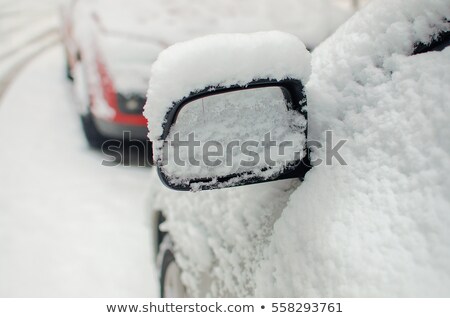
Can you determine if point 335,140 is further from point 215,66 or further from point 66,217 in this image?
point 66,217

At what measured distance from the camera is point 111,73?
3.71 metres

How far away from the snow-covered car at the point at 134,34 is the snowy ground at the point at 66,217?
16.3 inches

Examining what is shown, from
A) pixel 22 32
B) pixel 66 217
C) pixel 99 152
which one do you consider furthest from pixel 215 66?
pixel 22 32

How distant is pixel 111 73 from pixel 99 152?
0.97 m

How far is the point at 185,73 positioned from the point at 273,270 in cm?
56

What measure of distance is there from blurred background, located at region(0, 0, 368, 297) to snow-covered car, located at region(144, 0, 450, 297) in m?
1.26

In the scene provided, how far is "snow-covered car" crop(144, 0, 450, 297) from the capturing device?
35.7 inches

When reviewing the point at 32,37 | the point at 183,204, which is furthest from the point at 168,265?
the point at 32,37

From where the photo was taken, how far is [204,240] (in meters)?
1.60

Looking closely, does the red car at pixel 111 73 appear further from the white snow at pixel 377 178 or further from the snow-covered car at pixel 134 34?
the white snow at pixel 377 178

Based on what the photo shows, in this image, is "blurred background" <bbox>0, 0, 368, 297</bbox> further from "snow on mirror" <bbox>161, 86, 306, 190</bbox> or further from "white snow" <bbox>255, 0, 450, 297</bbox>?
"white snow" <bbox>255, 0, 450, 297</bbox>

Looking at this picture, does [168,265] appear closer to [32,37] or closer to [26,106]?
[26,106]

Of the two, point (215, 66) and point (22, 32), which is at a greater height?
point (22, 32)

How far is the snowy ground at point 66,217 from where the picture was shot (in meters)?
2.67
